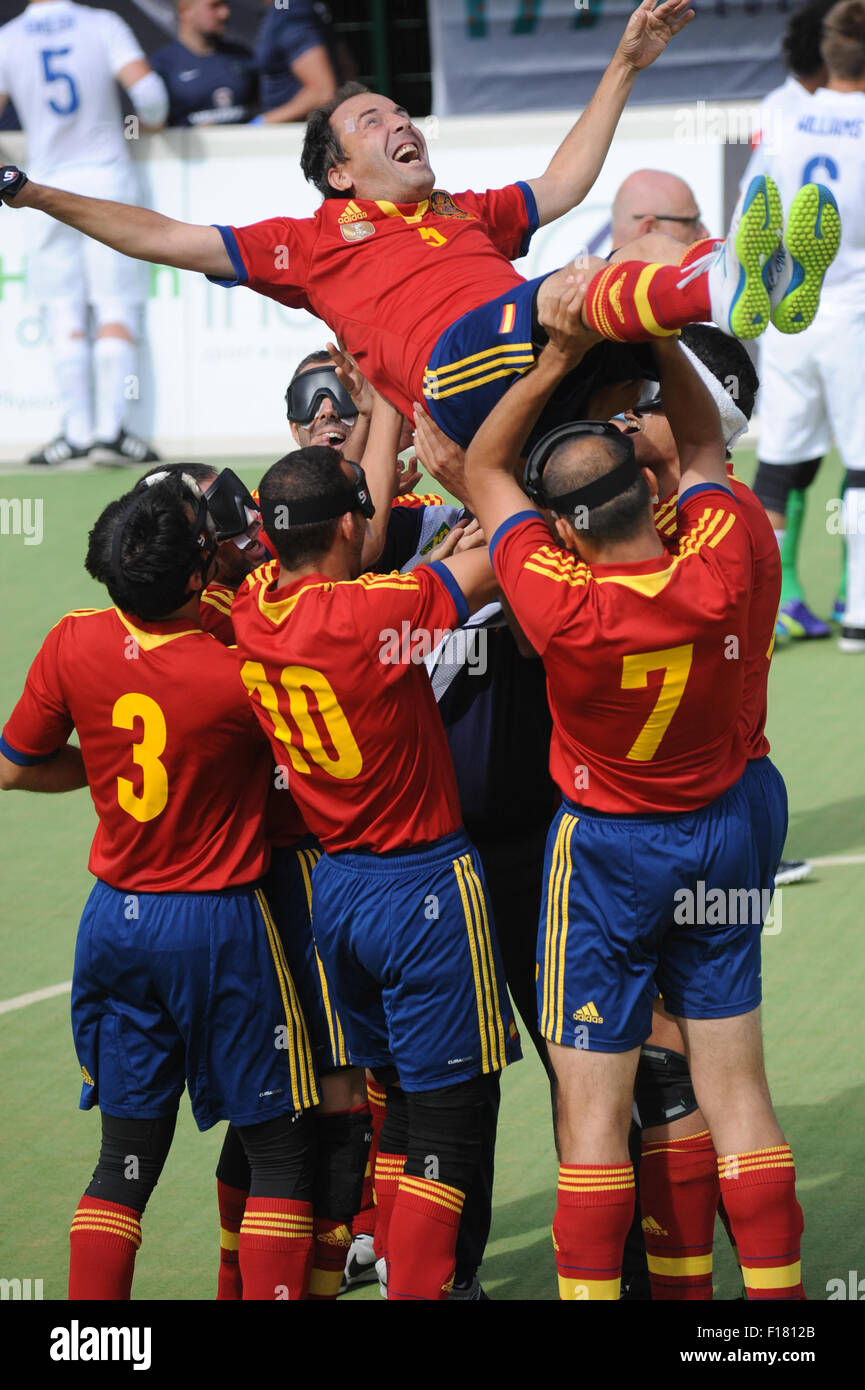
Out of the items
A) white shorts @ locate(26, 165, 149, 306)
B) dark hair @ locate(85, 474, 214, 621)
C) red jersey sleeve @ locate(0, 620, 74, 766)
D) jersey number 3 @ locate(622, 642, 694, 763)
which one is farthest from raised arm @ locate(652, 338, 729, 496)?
white shorts @ locate(26, 165, 149, 306)

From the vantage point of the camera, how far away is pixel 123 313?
13117mm

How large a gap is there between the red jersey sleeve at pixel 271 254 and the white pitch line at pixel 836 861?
3346 mm

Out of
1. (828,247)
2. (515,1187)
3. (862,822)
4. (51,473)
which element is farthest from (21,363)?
(828,247)

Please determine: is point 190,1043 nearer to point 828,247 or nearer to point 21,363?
point 828,247

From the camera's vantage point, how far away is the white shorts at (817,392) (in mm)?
Result: 9312

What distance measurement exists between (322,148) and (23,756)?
2009 mm

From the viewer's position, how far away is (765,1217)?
3.76 m

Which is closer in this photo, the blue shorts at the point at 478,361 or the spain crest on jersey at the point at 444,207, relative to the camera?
the blue shorts at the point at 478,361

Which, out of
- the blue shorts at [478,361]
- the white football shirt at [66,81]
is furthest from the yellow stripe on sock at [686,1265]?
the white football shirt at [66,81]

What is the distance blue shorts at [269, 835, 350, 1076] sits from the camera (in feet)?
13.9

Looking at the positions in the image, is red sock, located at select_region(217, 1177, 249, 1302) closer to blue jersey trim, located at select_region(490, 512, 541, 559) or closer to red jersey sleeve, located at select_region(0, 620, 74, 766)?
red jersey sleeve, located at select_region(0, 620, 74, 766)

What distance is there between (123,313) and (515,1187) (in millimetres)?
9441

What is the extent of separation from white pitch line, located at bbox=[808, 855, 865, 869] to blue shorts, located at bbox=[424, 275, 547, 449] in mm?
3487

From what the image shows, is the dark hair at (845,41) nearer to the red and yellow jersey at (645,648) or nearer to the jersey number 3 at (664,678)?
the red and yellow jersey at (645,648)
